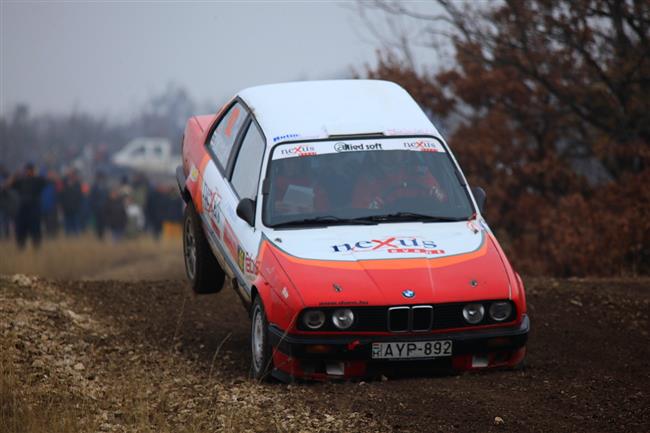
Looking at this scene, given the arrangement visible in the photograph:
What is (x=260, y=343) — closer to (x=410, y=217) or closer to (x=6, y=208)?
(x=410, y=217)

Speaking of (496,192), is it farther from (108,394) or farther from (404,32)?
(108,394)

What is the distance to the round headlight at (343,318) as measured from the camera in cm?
838

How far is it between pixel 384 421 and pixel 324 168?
2.63 metres

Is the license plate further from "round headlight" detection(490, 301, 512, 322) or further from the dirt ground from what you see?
"round headlight" detection(490, 301, 512, 322)

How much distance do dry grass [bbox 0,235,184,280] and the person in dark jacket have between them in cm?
24

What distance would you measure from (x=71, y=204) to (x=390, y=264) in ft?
67.3

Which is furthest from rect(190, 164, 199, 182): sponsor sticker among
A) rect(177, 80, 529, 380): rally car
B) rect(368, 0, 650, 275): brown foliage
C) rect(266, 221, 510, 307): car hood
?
rect(368, 0, 650, 275): brown foliage

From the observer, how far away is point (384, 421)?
295 inches

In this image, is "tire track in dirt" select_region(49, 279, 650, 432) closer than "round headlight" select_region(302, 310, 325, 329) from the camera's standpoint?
Yes

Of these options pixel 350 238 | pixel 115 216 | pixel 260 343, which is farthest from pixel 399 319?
pixel 115 216

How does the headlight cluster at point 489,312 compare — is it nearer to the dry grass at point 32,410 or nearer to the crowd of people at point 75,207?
the dry grass at point 32,410

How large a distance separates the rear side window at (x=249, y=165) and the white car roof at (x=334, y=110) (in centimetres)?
13

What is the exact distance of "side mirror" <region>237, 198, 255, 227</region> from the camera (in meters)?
9.28

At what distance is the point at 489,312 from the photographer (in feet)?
28.0
